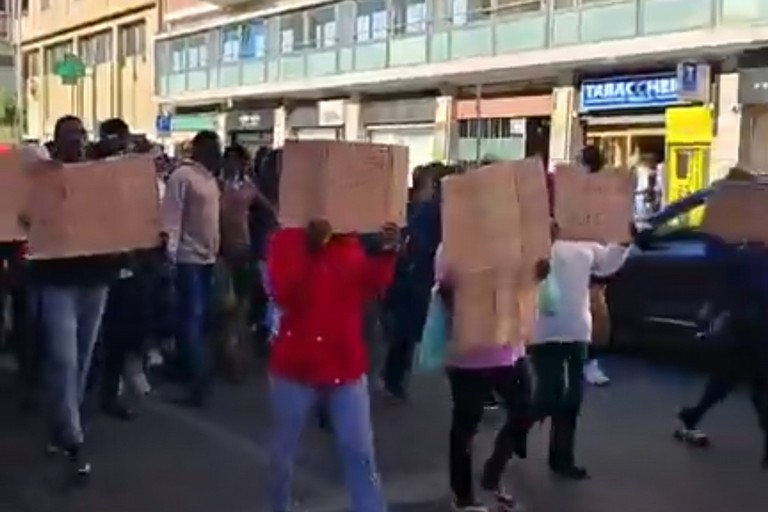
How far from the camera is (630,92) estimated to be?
2572 centimetres

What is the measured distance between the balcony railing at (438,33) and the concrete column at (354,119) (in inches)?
38.0

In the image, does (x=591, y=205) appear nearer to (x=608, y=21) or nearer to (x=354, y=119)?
(x=608, y=21)

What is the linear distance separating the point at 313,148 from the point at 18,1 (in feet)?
213

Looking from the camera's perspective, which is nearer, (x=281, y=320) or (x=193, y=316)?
(x=281, y=320)

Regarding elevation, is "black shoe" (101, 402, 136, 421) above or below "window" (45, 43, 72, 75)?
below

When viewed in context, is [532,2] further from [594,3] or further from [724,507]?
[724,507]

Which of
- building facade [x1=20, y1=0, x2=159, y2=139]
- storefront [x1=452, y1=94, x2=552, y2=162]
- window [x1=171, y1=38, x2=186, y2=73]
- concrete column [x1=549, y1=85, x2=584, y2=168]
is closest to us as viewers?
concrete column [x1=549, y1=85, x2=584, y2=168]

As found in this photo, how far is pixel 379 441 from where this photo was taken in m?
7.84

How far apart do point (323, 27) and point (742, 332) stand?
95.1 feet

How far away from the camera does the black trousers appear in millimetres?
8398

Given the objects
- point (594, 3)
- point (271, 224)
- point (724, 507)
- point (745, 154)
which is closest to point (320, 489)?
point (724, 507)

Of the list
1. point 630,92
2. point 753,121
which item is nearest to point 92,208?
point 753,121

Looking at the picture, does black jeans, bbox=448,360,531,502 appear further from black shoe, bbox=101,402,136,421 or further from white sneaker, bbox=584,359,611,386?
white sneaker, bbox=584,359,611,386

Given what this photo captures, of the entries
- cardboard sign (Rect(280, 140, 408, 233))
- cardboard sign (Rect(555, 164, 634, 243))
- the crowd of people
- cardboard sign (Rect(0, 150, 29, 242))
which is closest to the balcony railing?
the crowd of people
